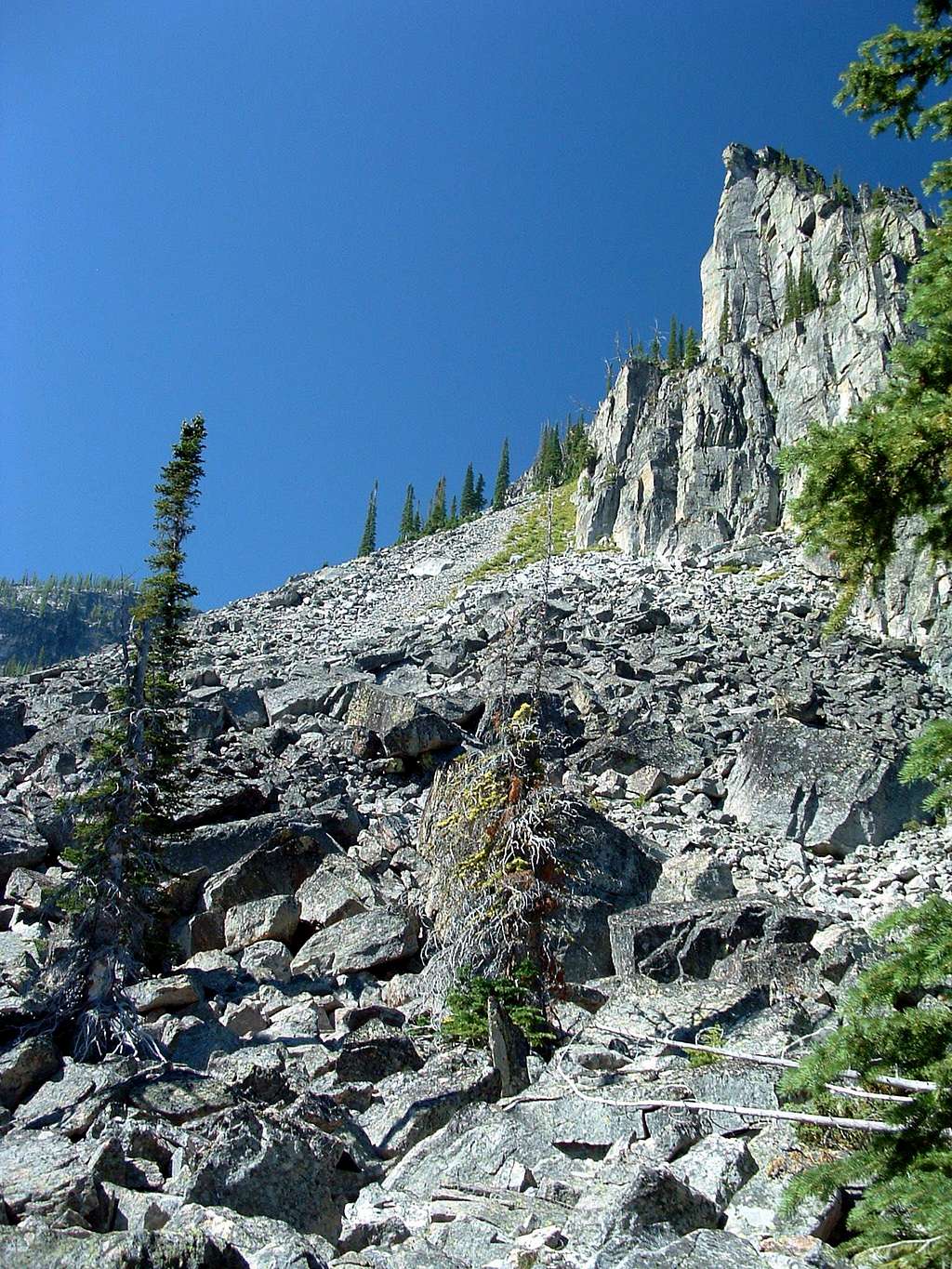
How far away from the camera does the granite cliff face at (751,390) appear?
69500 mm

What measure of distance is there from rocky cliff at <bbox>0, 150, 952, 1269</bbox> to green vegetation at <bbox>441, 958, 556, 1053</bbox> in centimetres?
35

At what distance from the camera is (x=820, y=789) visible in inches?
1151

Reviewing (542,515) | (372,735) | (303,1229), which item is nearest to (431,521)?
(542,515)

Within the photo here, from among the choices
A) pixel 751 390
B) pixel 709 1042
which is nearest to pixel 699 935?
pixel 709 1042

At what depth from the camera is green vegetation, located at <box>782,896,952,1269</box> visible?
15.4 feet

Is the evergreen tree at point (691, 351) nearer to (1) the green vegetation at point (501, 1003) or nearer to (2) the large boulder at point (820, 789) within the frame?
(2) the large boulder at point (820, 789)

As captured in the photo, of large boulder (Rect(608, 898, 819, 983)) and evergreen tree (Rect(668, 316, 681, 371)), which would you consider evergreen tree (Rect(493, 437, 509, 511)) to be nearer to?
evergreen tree (Rect(668, 316, 681, 371))

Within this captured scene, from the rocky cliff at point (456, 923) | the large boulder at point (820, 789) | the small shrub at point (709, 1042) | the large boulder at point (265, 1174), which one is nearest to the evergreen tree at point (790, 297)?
the rocky cliff at point (456, 923)

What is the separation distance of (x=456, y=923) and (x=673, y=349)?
104 metres

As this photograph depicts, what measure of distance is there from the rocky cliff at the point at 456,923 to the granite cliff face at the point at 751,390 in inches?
302

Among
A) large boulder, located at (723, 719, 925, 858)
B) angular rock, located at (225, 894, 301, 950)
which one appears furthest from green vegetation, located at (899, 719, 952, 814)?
large boulder, located at (723, 719, 925, 858)

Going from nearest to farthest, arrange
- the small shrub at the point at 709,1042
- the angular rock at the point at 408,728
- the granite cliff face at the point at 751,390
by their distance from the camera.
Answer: the small shrub at the point at 709,1042
the angular rock at the point at 408,728
the granite cliff face at the point at 751,390

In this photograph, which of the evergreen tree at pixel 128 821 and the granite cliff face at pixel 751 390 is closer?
the evergreen tree at pixel 128 821

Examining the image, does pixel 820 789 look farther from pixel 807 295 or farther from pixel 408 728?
pixel 807 295
